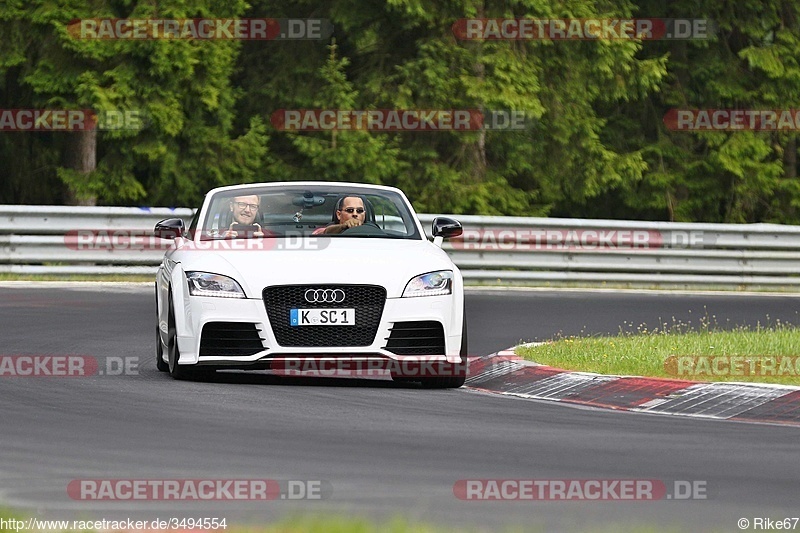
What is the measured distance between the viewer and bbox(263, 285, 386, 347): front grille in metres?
12.4

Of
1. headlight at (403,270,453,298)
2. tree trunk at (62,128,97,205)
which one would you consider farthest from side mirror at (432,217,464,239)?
tree trunk at (62,128,97,205)

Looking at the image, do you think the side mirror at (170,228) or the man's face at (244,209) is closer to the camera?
the man's face at (244,209)

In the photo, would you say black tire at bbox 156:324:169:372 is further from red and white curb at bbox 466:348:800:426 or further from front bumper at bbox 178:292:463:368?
red and white curb at bbox 466:348:800:426

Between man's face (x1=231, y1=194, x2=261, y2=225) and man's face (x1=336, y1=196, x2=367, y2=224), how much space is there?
63 centimetres

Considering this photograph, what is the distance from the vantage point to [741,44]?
37.0 meters

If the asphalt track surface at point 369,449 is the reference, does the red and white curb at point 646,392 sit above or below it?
below

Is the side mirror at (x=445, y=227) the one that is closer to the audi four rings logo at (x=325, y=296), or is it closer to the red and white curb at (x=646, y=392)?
the red and white curb at (x=646, y=392)

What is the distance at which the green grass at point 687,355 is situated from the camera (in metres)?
13.3

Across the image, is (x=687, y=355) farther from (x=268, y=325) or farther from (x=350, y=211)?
(x=268, y=325)

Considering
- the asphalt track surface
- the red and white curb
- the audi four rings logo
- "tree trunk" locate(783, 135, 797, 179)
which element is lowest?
the red and white curb

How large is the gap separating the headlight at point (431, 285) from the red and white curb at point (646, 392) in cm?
97


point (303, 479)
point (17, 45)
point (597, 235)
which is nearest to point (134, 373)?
point (303, 479)

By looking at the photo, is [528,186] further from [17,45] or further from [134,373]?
[134,373]

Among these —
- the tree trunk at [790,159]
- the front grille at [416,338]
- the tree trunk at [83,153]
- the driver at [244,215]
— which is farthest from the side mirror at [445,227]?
the tree trunk at [790,159]
